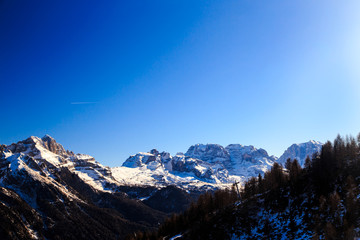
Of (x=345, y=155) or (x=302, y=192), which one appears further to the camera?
(x=345, y=155)

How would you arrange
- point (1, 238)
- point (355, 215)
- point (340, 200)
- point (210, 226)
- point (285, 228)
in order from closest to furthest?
point (355, 215) < point (340, 200) < point (285, 228) < point (210, 226) < point (1, 238)

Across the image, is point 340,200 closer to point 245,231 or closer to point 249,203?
point 245,231

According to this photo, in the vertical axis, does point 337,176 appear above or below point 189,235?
above

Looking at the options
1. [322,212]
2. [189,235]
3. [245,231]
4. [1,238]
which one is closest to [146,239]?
[189,235]

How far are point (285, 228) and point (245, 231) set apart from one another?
12.8 meters

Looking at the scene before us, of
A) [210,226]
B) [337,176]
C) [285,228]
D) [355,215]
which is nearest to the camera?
[355,215]

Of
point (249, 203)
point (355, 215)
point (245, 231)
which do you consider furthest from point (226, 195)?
point (355, 215)

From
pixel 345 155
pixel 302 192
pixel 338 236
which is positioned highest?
pixel 345 155

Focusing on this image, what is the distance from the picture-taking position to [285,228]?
192ft

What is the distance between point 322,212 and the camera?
54.4 meters

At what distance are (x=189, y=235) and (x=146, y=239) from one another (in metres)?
28.8

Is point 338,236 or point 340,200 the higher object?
point 340,200

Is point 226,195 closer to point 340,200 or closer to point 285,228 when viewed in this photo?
point 285,228

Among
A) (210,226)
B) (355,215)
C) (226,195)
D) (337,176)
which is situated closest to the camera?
(355,215)
